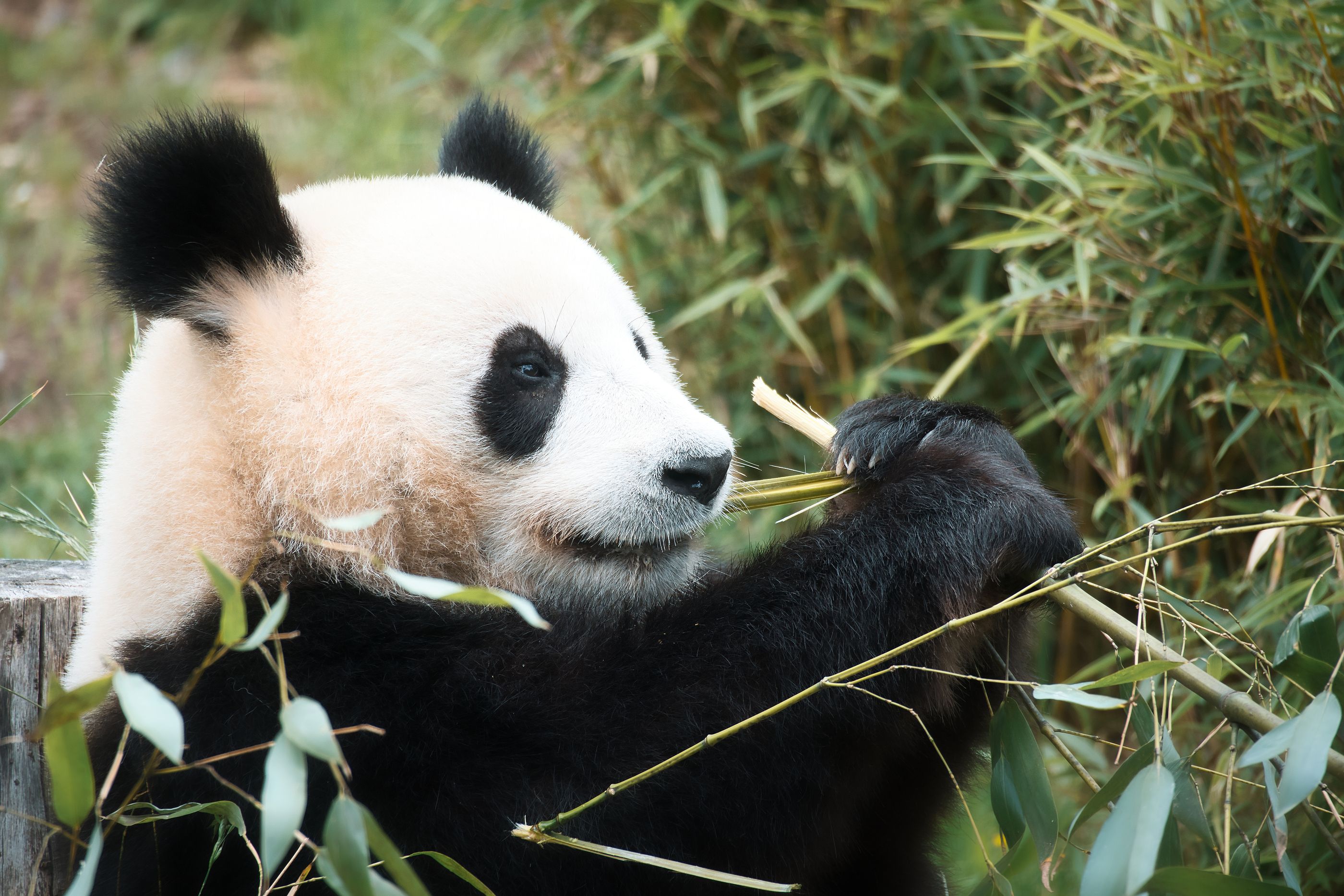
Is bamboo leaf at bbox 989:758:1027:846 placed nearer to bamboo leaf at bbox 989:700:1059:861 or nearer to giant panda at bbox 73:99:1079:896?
bamboo leaf at bbox 989:700:1059:861

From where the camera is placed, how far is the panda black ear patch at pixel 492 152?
245cm

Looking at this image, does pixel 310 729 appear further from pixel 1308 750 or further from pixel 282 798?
pixel 1308 750

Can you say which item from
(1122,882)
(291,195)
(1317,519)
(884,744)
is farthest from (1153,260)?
(291,195)

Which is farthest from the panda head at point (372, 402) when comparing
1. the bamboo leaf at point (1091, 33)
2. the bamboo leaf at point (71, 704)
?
the bamboo leaf at point (1091, 33)

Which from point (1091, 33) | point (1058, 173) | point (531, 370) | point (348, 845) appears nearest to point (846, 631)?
point (531, 370)

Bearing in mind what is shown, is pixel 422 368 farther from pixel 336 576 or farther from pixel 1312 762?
pixel 1312 762

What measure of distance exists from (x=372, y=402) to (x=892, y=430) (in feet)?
2.99

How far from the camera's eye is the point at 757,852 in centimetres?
175

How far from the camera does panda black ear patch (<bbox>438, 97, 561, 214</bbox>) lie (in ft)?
8.03

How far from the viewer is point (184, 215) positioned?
1854mm

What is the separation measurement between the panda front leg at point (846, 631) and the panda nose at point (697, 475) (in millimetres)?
146

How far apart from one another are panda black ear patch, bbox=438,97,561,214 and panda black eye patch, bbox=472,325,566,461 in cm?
58

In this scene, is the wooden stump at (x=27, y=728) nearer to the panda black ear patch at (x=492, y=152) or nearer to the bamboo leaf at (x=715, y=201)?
the panda black ear patch at (x=492, y=152)

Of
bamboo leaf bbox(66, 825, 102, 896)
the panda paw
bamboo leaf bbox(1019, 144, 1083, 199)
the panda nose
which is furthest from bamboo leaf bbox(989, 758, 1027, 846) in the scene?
bamboo leaf bbox(1019, 144, 1083, 199)
